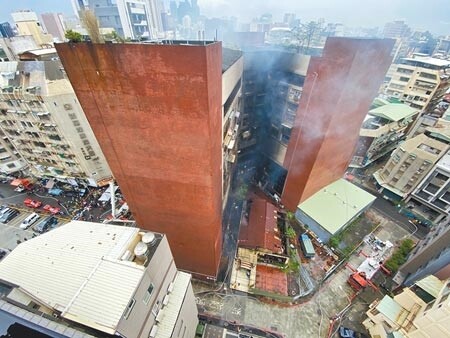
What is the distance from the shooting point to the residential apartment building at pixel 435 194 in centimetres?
1975

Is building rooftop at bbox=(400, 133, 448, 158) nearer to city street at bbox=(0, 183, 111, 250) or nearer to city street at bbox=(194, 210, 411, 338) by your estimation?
city street at bbox=(194, 210, 411, 338)

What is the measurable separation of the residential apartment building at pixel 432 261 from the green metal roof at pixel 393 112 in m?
16.4

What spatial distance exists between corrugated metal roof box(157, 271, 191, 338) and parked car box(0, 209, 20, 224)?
79.3 feet

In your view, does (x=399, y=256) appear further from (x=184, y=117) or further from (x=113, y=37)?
(x=113, y=37)

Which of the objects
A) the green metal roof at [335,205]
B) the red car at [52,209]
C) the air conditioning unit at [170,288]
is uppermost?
the air conditioning unit at [170,288]

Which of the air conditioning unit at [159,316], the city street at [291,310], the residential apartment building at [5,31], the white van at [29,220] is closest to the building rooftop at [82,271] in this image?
the air conditioning unit at [159,316]

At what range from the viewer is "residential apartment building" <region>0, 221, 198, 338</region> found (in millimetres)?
6223

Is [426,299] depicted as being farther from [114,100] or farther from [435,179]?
[114,100]

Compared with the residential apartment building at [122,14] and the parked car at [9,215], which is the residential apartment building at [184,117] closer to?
the parked car at [9,215]

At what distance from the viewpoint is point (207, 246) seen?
45.5ft

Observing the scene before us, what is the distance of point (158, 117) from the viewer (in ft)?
29.1

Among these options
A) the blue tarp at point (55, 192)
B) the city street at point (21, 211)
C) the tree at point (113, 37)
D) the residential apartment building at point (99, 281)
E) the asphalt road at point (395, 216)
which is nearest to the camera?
the residential apartment building at point (99, 281)

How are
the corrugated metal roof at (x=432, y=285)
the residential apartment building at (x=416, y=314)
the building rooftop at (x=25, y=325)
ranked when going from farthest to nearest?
the corrugated metal roof at (x=432, y=285) → the residential apartment building at (x=416, y=314) → the building rooftop at (x=25, y=325)

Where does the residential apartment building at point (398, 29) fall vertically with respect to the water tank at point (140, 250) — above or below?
above
